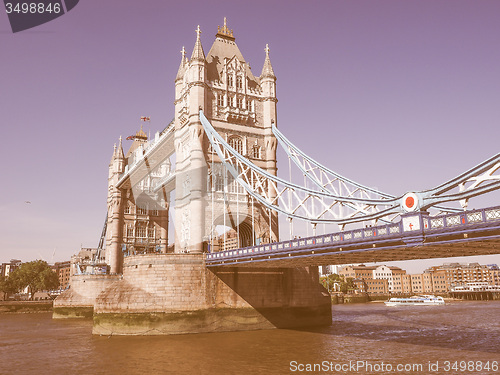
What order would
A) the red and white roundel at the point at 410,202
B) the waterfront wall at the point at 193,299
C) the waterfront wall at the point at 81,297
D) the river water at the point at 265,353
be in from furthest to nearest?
the waterfront wall at the point at 81,297, the waterfront wall at the point at 193,299, the river water at the point at 265,353, the red and white roundel at the point at 410,202

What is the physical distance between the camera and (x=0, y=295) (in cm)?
9244

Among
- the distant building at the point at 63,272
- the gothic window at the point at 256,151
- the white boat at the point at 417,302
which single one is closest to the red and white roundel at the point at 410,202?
the gothic window at the point at 256,151

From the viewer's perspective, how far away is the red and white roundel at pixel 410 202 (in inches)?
779

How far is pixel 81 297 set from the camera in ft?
→ 184

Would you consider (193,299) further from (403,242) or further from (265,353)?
(403,242)

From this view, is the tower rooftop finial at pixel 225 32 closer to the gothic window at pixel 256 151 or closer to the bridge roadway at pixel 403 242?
the gothic window at pixel 256 151

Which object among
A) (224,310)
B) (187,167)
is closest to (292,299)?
(224,310)

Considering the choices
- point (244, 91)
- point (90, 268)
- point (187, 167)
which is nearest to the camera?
point (187, 167)

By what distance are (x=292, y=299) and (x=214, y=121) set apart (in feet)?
58.3

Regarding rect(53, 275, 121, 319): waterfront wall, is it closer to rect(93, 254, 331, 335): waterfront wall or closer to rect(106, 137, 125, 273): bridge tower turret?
rect(106, 137, 125, 273): bridge tower turret

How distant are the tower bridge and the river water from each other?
214 cm

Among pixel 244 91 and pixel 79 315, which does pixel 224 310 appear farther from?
pixel 79 315

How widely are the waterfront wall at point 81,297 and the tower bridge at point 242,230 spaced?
142mm

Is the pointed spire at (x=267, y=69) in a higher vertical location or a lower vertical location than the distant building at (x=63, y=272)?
higher
